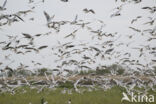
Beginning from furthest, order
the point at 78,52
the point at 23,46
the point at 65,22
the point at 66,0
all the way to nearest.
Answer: the point at 78,52, the point at 23,46, the point at 65,22, the point at 66,0

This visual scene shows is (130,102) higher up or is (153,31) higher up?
(153,31)

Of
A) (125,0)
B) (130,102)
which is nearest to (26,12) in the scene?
(125,0)

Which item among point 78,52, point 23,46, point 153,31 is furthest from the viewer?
point 78,52

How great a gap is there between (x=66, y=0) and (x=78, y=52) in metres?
4.67

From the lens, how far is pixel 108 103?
1319 centimetres

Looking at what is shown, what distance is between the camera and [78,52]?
36.4 feet

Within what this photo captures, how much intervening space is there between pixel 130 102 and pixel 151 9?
6964mm

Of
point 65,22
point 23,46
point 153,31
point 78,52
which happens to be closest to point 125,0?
point 153,31

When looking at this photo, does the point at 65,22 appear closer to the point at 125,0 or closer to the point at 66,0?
the point at 66,0

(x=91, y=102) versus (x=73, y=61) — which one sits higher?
(x=73, y=61)

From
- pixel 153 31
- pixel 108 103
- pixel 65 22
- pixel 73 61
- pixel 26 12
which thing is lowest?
pixel 108 103

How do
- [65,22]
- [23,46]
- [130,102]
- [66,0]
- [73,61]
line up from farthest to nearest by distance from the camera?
[130,102], [73,61], [23,46], [65,22], [66,0]

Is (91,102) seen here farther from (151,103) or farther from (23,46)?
(23,46)

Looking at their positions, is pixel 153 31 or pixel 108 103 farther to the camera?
pixel 108 103
